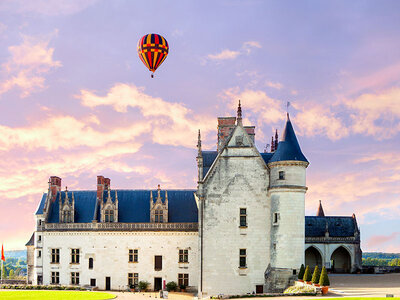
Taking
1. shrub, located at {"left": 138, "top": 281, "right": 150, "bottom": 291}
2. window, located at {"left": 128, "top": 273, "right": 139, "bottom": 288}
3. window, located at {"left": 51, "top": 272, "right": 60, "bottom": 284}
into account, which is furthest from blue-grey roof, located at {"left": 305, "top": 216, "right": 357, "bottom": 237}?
window, located at {"left": 51, "top": 272, "right": 60, "bottom": 284}

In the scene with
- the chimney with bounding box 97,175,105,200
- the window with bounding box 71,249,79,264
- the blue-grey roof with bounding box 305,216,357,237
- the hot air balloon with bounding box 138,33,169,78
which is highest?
the hot air balloon with bounding box 138,33,169,78

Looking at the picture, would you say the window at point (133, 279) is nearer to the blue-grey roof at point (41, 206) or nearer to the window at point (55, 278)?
the window at point (55, 278)

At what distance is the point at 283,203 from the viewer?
4459 centimetres

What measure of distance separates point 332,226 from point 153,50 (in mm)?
32132

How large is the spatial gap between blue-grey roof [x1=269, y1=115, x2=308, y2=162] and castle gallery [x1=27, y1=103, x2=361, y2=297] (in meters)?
0.09

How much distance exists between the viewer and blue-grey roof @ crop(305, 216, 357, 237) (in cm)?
6444

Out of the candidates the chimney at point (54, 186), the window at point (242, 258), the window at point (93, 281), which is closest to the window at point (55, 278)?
the window at point (93, 281)

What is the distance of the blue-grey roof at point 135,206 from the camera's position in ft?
175

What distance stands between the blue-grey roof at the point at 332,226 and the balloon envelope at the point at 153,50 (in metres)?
29.1

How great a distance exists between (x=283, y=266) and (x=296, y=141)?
10859mm

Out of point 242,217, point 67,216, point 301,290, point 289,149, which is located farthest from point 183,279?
point 289,149

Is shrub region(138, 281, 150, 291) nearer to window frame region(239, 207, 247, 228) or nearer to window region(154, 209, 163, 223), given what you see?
window region(154, 209, 163, 223)

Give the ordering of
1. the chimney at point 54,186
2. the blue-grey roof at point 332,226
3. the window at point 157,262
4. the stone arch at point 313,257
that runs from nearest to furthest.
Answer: the window at point 157,262, the chimney at point 54,186, the blue-grey roof at point 332,226, the stone arch at point 313,257

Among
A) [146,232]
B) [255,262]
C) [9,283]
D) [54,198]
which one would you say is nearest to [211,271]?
[255,262]
